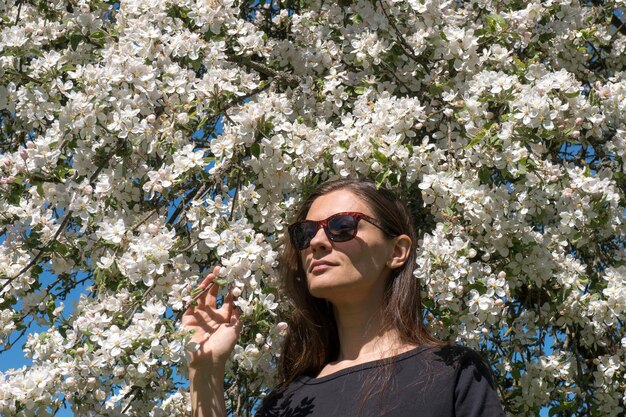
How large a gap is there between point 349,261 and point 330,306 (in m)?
0.39

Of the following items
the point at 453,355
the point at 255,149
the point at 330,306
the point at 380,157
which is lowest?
the point at 453,355

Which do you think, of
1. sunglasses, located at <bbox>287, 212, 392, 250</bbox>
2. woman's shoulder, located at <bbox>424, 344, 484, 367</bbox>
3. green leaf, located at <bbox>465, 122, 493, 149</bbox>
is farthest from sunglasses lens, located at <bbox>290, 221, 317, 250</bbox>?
green leaf, located at <bbox>465, 122, 493, 149</bbox>

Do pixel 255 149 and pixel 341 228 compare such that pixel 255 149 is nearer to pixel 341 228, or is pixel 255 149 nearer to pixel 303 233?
pixel 303 233

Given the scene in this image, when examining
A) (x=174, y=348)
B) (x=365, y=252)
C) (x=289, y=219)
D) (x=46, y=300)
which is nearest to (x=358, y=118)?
(x=289, y=219)

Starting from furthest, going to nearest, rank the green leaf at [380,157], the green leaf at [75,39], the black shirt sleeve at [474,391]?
the green leaf at [75,39] < the green leaf at [380,157] < the black shirt sleeve at [474,391]

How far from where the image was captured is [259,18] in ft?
14.9

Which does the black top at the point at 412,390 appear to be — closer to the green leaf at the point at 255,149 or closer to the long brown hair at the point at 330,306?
the long brown hair at the point at 330,306

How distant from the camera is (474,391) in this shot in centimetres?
238

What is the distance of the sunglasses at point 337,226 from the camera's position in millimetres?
2689

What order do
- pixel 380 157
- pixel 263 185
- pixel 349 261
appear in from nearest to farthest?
pixel 349 261
pixel 380 157
pixel 263 185

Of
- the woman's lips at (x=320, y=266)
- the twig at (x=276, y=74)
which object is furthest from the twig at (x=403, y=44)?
the woman's lips at (x=320, y=266)

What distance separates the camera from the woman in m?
2.43

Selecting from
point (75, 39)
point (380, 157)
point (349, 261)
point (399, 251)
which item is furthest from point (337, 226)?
point (75, 39)

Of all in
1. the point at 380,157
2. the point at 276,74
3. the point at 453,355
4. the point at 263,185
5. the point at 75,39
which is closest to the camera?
the point at 453,355
